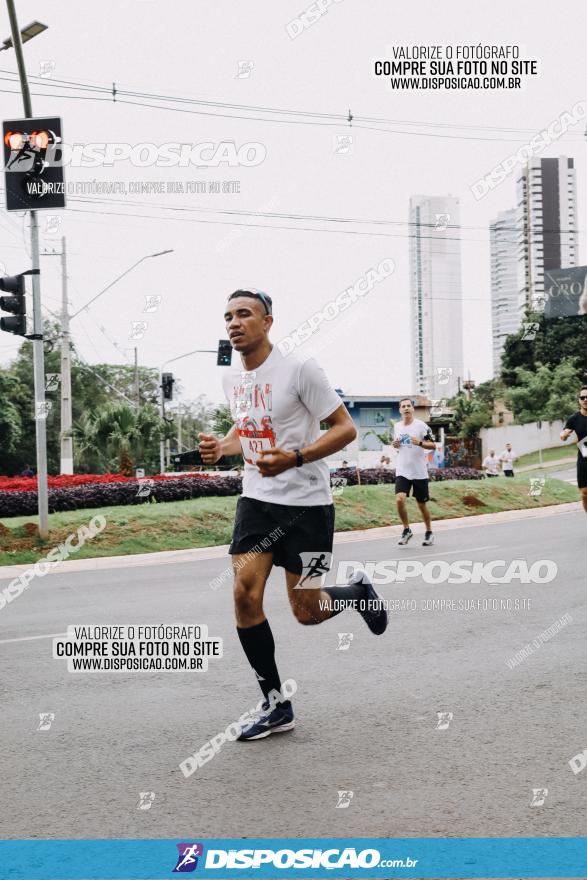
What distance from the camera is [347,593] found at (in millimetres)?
5047

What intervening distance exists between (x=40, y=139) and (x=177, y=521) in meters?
5.79

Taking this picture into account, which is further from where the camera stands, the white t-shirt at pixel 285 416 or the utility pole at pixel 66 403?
the utility pole at pixel 66 403

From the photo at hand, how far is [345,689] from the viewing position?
5.24 m

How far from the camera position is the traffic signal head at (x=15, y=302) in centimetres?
1297

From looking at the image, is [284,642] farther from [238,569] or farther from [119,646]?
[238,569]

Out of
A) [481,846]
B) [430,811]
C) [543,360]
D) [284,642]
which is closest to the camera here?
[481,846]

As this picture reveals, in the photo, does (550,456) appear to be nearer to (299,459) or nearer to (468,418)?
(468,418)

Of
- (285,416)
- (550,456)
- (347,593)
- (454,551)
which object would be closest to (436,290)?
(550,456)

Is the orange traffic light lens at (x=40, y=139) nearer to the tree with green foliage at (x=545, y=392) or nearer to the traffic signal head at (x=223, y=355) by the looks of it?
the traffic signal head at (x=223, y=355)

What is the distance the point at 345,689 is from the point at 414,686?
0.36 meters

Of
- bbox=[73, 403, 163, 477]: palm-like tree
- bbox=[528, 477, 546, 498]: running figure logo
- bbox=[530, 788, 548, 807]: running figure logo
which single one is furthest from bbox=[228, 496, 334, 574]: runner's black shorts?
bbox=[528, 477, 546, 498]: running figure logo

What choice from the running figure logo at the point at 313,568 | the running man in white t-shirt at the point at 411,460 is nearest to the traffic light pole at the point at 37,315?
the running man in white t-shirt at the point at 411,460

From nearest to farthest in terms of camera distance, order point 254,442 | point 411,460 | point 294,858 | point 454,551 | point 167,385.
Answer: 1. point 294,858
2. point 254,442
3. point 454,551
4. point 411,460
5. point 167,385

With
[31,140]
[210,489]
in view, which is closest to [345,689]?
[31,140]
